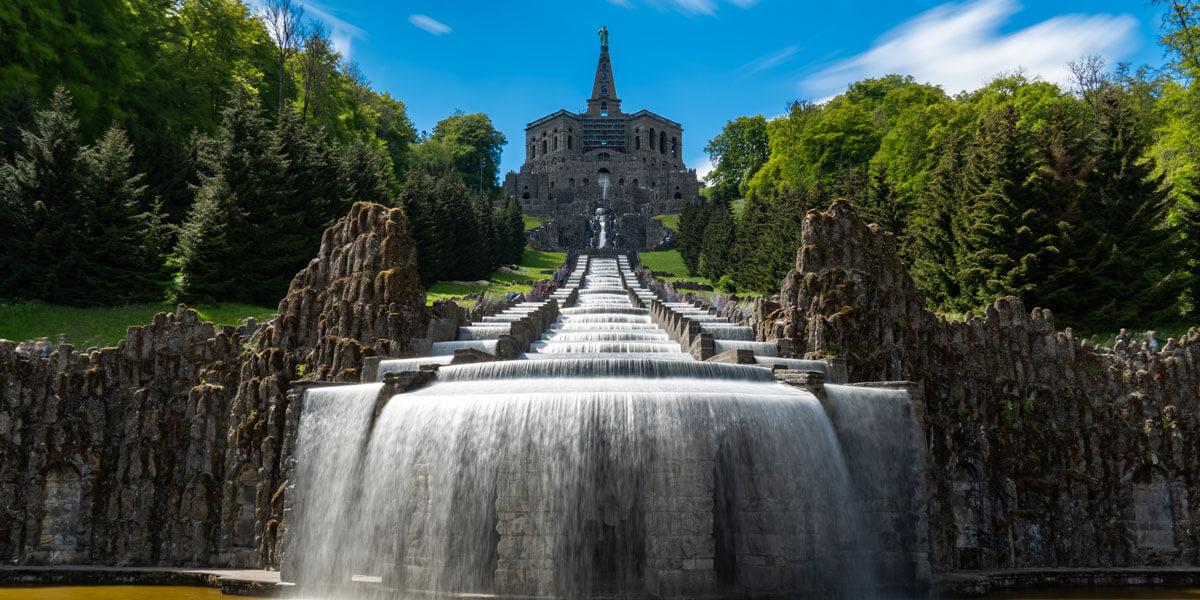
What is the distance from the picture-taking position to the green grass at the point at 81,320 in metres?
25.6

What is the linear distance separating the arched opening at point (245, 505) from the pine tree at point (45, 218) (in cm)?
1494

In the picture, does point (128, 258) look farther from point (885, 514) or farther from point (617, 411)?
point (885, 514)

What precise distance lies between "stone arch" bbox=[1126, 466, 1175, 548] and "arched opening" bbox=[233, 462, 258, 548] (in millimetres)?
22727

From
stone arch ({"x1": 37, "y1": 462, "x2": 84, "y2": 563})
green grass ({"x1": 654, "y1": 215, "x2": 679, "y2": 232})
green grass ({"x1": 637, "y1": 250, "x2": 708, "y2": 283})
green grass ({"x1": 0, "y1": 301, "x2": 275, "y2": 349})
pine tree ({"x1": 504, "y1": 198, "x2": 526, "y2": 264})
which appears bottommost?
A: stone arch ({"x1": 37, "y1": 462, "x2": 84, "y2": 563})

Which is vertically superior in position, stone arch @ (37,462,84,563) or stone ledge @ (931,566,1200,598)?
stone arch @ (37,462,84,563)

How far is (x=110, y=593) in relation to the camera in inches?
647

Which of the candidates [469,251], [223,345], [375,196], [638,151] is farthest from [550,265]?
[638,151]

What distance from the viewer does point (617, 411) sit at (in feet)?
44.9

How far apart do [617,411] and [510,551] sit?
296 cm

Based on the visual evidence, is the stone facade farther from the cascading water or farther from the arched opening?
the cascading water

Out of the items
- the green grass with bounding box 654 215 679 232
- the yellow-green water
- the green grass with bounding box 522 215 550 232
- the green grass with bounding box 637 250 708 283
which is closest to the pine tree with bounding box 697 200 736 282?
the green grass with bounding box 637 250 708 283

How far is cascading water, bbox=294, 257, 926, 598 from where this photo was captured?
43.5 ft

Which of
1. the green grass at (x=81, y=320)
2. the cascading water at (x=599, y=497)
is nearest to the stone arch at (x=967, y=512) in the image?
the cascading water at (x=599, y=497)

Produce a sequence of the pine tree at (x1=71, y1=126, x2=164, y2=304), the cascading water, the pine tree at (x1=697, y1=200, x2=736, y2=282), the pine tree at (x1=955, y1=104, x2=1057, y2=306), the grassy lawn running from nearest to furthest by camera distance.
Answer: the cascading water → the pine tree at (x1=71, y1=126, x2=164, y2=304) → the pine tree at (x1=955, y1=104, x2=1057, y2=306) → the grassy lawn → the pine tree at (x1=697, y1=200, x2=736, y2=282)
